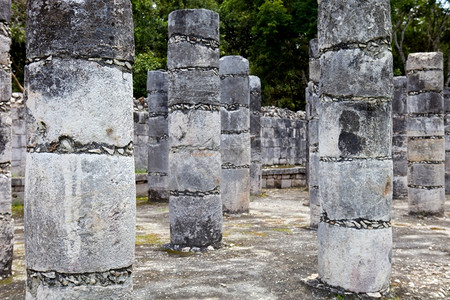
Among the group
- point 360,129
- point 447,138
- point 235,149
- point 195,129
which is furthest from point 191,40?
point 447,138

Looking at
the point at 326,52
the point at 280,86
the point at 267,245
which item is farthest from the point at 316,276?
the point at 280,86

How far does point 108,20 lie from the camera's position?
348cm

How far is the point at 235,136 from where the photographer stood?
11.7 meters

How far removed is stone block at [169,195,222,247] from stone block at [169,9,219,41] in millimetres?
2577

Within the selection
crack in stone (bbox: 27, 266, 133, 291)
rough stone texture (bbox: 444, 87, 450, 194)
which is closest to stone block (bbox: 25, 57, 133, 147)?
crack in stone (bbox: 27, 266, 133, 291)

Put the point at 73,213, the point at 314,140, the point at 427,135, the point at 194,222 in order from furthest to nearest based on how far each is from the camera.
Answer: the point at 427,135, the point at 314,140, the point at 194,222, the point at 73,213

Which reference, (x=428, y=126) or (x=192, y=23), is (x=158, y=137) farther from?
(x=428, y=126)

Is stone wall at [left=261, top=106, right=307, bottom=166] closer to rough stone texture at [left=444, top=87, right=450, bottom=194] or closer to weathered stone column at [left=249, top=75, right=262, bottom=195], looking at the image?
weathered stone column at [left=249, top=75, right=262, bottom=195]

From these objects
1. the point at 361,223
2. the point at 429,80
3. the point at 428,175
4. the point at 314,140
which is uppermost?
the point at 429,80

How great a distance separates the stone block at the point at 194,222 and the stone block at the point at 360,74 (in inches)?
117

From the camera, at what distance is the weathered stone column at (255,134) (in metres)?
15.0

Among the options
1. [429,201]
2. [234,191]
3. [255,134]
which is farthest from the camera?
[255,134]

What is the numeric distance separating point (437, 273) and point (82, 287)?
4.75m

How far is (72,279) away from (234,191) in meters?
8.15
